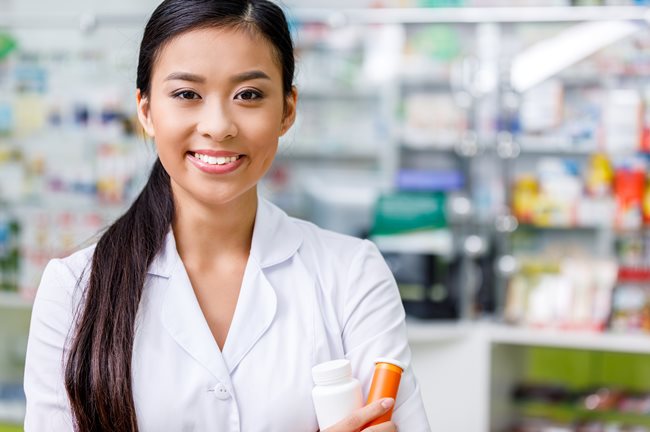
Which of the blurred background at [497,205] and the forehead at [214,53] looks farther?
the blurred background at [497,205]

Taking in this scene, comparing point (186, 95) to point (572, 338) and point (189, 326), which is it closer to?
point (189, 326)

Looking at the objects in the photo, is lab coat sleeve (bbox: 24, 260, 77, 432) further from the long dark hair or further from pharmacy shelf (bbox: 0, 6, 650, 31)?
pharmacy shelf (bbox: 0, 6, 650, 31)

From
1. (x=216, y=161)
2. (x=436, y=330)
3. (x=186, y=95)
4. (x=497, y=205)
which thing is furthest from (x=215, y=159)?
(x=497, y=205)

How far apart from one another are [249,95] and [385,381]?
0.47 metres

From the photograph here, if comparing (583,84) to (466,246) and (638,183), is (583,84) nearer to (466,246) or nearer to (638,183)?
(638,183)

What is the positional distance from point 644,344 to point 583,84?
132cm

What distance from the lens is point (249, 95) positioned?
1.51m

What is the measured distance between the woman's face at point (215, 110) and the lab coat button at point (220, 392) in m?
0.28

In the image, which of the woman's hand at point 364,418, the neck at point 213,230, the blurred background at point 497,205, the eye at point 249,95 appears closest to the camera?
the woman's hand at point 364,418

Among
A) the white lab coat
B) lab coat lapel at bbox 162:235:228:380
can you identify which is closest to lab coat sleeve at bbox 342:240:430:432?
the white lab coat

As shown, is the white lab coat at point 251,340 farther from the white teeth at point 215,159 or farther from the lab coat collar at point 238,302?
the white teeth at point 215,159

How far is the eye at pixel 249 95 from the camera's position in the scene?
150 cm

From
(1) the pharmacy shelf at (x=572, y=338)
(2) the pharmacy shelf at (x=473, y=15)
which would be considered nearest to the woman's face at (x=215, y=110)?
(2) the pharmacy shelf at (x=473, y=15)

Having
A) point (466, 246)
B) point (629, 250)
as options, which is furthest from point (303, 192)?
point (629, 250)
